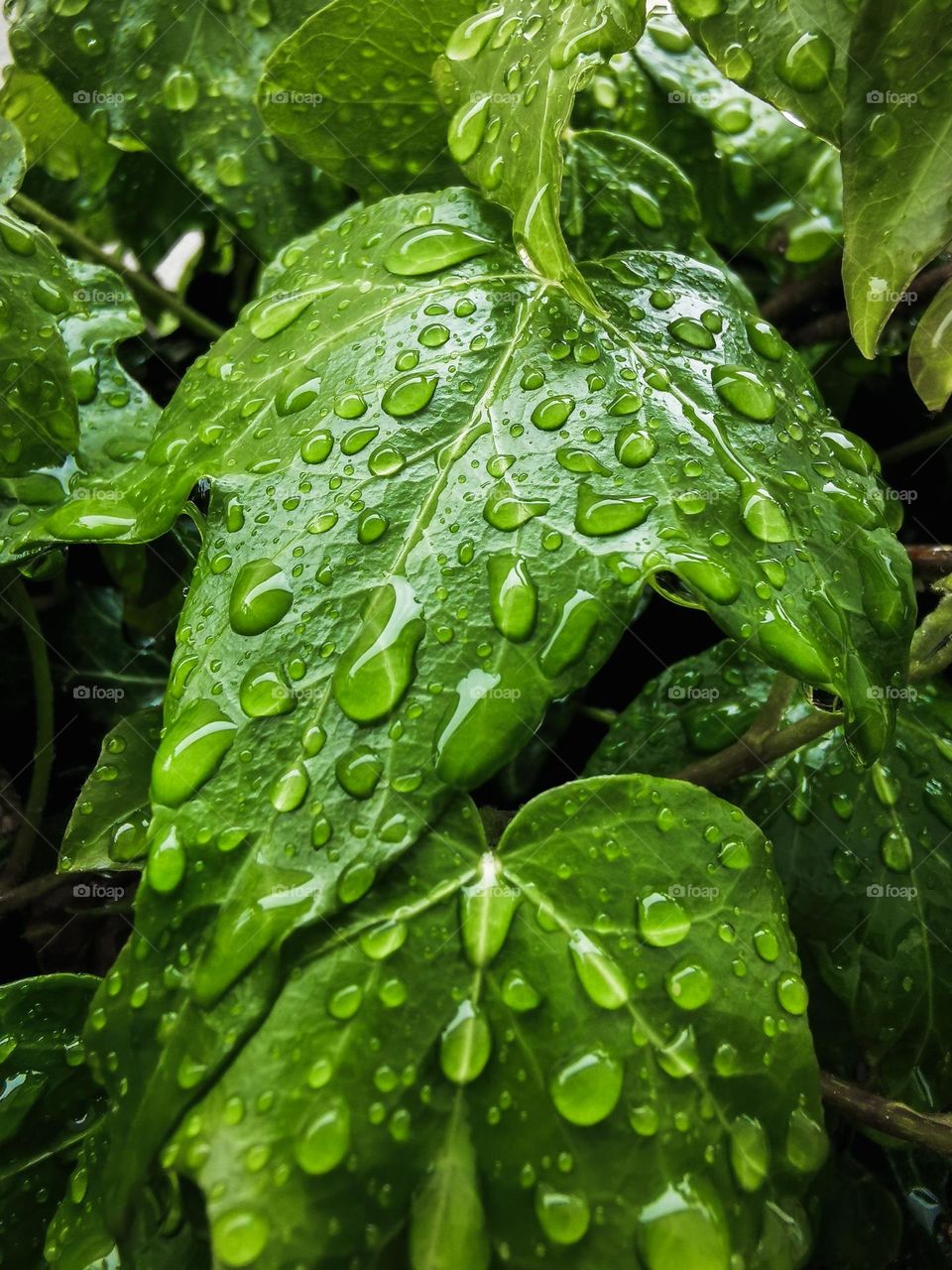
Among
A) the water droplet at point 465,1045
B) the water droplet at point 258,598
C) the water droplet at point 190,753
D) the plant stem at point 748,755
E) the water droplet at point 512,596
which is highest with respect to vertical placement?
the water droplet at point 258,598

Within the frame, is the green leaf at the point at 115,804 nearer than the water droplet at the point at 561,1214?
No

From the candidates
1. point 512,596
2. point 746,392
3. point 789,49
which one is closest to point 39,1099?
point 512,596

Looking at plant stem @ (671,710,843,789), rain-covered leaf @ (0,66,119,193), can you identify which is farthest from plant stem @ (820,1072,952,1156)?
rain-covered leaf @ (0,66,119,193)

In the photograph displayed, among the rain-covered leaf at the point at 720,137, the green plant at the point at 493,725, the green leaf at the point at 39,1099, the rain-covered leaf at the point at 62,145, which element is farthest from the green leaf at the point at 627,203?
the green leaf at the point at 39,1099

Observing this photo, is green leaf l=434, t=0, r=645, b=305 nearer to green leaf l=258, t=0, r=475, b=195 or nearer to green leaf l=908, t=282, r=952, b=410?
green leaf l=258, t=0, r=475, b=195

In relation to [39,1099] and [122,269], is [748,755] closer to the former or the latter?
[39,1099]

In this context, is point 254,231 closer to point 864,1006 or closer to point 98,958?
point 98,958

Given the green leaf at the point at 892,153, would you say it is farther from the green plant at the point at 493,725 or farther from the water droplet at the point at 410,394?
the water droplet at the point at 410,394
